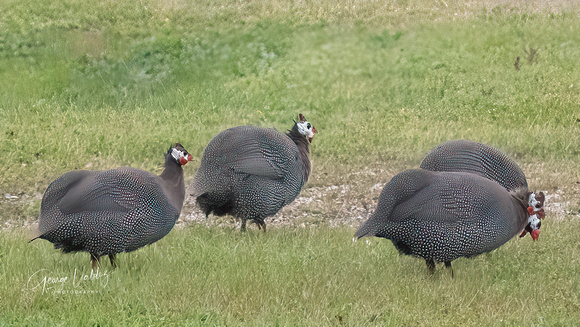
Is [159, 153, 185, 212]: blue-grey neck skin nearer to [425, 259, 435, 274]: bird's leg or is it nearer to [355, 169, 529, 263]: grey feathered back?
[355, 169, 529, 263]: grey feathered back

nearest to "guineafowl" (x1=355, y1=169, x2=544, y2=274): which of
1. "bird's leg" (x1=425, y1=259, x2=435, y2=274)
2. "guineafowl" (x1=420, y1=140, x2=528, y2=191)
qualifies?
"bird's leg" (x1=425, y1=259, x2=435, y2=274)

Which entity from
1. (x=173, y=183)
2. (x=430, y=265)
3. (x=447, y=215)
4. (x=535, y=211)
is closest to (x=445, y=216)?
(x=447, y=215)

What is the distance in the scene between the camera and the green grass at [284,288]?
3.79 meters

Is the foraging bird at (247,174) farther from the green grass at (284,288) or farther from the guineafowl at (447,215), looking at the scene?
the guineafowl at (447,215)

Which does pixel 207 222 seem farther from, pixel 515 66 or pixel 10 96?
pixel 515 66

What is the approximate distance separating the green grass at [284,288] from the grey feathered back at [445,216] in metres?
0.28

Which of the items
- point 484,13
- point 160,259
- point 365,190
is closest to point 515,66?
point 484,13

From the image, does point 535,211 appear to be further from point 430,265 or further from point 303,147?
point 303,147

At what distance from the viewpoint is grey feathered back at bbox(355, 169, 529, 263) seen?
4094mm

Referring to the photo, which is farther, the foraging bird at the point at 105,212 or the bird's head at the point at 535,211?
the bird's head at the point at 535,211

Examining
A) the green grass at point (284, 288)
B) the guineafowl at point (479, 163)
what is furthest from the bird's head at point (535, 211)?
the guineafowl at point (479, 163)

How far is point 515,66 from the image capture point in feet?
34.2

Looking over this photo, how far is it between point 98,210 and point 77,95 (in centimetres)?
589
